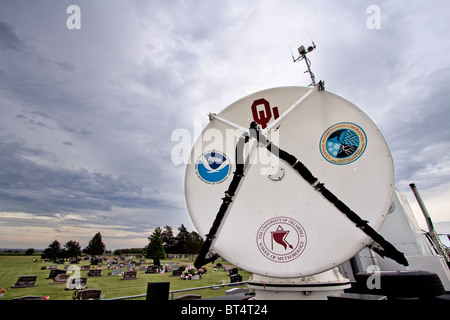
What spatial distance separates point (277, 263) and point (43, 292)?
25.1 meters

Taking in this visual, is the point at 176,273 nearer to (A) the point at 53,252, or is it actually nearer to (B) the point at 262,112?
(B) the point at 262,112

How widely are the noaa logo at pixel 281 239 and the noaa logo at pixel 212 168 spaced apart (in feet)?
4.53

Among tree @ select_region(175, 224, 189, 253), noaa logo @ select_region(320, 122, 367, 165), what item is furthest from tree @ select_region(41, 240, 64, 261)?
noaa logo @ select_region(320, 122, 367, 165)

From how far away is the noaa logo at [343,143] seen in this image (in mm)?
4250

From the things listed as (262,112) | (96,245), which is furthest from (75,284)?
(96,245)

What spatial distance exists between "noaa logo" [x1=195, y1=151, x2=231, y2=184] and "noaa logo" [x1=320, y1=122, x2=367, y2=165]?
211 centimetres

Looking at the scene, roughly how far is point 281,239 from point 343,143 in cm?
225

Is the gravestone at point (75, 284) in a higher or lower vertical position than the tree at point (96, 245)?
lower

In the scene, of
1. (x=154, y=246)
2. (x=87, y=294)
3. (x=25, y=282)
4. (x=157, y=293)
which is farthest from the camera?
(x=154, y=246)

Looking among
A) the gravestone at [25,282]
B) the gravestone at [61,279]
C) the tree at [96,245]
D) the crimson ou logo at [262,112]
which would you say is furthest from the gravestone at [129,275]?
the tree at [96,245]

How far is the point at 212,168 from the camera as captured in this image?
502 cm

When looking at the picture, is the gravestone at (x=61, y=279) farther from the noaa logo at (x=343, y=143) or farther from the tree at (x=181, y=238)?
the tree at (x=181, y=238)

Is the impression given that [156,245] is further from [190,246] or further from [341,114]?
[341,114]

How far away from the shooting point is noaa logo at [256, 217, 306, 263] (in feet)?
13.7
